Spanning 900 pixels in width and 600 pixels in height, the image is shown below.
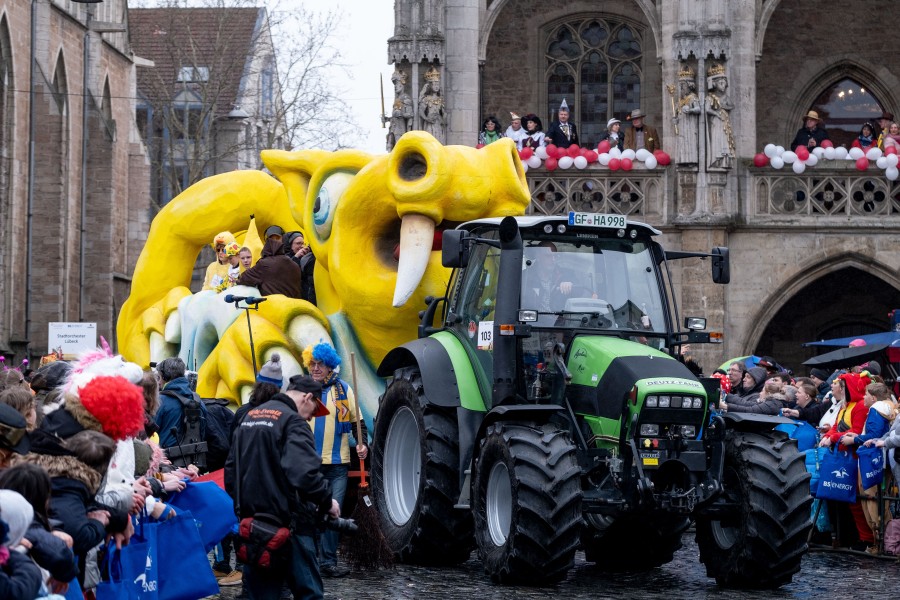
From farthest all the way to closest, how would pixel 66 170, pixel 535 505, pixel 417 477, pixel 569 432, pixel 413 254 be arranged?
pixel 66 170, pixel 413 254, pixel 417 477, pixel 569 432, pixel 535 505

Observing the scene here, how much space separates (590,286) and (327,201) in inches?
141

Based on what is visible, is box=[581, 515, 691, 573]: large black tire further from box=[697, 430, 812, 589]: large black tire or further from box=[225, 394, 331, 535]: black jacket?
box=[225, 394, 331, 535]: black jacket

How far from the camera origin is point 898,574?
1245cm

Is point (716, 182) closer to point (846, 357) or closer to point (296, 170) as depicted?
point (846, 357)

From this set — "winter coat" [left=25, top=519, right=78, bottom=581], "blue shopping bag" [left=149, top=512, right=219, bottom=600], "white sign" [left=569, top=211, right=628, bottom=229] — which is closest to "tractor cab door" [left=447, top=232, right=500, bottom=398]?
"white sign" [left=569, top=211, right=628, bottom=229]

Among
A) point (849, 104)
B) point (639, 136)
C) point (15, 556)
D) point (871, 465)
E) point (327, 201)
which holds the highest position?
point (849, 104)

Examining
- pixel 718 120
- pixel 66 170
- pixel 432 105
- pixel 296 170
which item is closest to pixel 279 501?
pixel 296 170

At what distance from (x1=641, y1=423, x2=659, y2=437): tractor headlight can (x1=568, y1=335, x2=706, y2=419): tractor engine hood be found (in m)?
0.21

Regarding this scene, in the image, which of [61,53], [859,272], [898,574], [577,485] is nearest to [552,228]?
[577,485]

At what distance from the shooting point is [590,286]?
38.3 feet

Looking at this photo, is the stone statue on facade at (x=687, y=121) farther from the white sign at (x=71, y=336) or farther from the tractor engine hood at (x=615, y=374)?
the tractor engine hood at (x=615, y=374)

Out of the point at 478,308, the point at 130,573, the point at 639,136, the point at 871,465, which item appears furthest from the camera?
the point at 639,136

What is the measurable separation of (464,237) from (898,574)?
421 centimetres

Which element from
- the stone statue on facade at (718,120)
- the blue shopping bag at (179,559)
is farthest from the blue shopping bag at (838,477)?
the stone statue on facade at (718,120)
